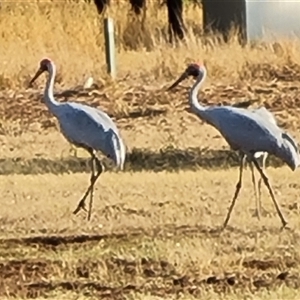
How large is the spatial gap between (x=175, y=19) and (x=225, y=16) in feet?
3.39

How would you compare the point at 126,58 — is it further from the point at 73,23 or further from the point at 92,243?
the point at 92,243

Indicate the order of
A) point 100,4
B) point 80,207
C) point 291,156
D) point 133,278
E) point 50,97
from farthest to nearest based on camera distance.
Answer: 1. point 100,4
2. point 50,97
3. point 80,207
4. point 291,156
5. point 133,278

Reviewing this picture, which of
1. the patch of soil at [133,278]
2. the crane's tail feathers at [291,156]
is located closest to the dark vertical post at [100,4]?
the crane's tail feathers at [291,156]

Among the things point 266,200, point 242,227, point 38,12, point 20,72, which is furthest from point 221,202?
point 38,12

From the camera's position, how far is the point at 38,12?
21.9 meters

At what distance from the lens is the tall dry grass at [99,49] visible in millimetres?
16469

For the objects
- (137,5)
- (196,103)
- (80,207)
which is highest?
(196,103)

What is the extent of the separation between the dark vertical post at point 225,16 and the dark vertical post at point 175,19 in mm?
377

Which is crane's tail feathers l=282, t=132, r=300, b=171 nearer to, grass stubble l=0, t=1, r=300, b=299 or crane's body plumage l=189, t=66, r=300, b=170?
crane's body plumage l=189, t=66, r=300, b=170

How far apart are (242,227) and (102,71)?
8041 mm

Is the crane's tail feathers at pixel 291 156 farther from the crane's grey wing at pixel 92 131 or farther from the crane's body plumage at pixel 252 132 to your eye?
the crane's grey wing at pixel 92 131

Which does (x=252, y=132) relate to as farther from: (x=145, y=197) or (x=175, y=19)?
(x=175, y=19)

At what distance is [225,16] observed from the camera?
1941 centimetres

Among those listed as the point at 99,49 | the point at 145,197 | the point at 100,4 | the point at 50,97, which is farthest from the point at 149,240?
the point at 100,4
